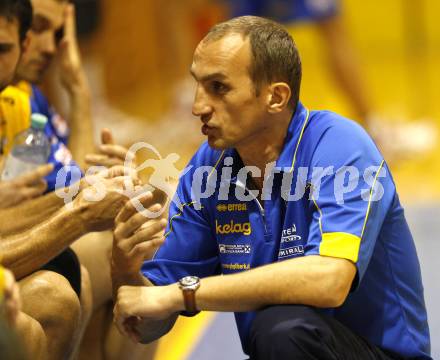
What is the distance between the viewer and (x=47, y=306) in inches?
109

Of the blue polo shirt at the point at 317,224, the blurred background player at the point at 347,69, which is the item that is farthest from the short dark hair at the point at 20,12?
the blurred background player at the point at 347,69

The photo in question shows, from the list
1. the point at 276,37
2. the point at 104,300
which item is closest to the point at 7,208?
the point at 104,300

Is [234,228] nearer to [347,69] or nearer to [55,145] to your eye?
[55,145]

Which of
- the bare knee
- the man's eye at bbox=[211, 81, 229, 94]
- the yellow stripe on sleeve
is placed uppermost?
the man's eye at bbox=[211, 81, 229, 94]

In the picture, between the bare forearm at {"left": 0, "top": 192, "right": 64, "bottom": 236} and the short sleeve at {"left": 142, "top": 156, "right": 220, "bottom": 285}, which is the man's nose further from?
the bare forearm at {"left": 0, "top": 192, "right": 64, "bottom": 236}

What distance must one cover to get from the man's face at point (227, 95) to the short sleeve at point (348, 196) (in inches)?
8.5

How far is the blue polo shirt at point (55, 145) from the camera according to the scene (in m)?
3.65

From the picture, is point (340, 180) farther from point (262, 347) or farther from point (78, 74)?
point (78, 74)

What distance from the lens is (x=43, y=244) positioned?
9.32ft

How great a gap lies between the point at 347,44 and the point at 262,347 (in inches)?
176

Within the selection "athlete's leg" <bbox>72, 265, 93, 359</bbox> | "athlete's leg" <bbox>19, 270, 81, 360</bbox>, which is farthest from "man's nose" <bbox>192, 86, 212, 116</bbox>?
"athlete's leg" <bbox>72, 265, 93, 359</bbox>

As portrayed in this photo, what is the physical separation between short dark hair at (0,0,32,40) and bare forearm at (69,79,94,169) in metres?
0.70

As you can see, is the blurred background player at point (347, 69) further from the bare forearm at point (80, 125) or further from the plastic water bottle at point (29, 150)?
the plastic water bottle at point (29, 150)

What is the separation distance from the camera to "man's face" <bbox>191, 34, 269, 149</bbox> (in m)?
2.71
